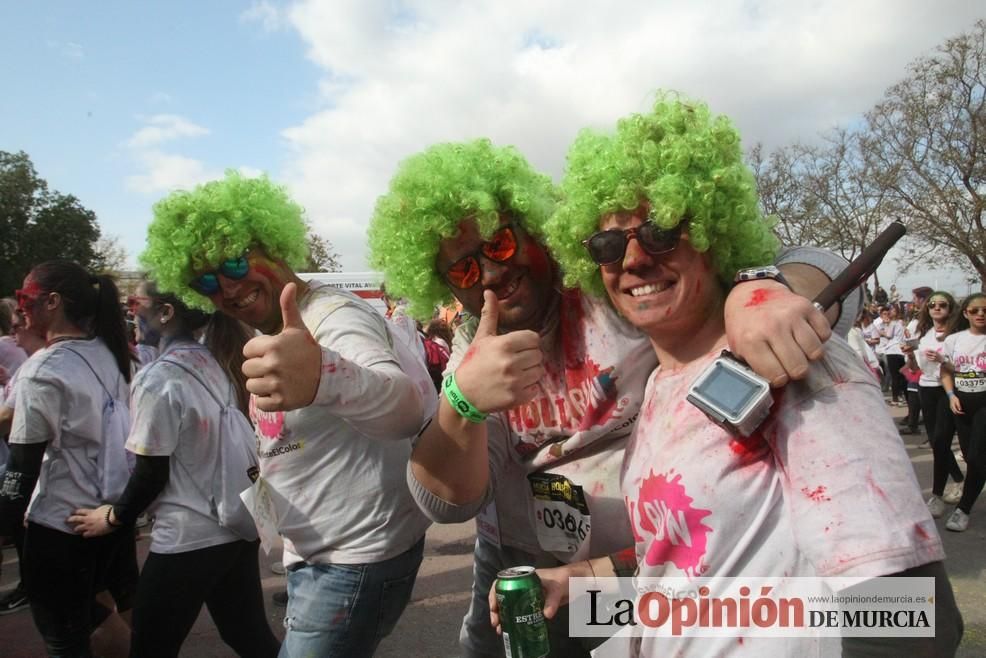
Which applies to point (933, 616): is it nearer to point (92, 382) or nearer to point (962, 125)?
point (92, 382)

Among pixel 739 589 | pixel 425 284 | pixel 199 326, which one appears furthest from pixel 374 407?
pixel 199 326

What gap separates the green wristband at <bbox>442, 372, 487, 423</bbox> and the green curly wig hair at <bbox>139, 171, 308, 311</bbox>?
1153 mm

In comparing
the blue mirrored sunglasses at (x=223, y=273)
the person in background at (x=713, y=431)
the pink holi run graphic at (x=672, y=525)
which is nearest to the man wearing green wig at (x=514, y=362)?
the person in background at (x=713, y=431)

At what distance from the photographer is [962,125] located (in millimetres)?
19781

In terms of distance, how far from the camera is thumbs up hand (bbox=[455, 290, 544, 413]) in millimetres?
1479

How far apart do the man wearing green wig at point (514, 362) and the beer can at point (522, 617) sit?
11.0 inches

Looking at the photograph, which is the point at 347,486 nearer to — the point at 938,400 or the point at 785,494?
the point at 785,494

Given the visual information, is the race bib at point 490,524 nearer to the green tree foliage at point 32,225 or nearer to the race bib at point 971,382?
the race bib at point 971,382

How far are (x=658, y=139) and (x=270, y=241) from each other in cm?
147

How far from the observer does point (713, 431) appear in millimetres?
1324

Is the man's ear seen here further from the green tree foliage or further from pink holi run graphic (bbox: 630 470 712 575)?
the green tree foliage

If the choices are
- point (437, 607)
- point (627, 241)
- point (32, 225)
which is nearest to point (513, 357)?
point (627, 241)

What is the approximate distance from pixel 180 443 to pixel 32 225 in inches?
1599

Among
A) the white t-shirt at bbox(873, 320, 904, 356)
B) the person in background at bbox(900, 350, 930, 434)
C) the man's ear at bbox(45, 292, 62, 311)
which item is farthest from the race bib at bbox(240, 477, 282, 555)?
the white t-shirt at bbox(873, 320, 904, 356)
